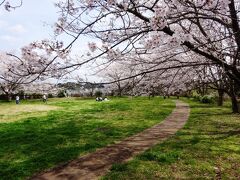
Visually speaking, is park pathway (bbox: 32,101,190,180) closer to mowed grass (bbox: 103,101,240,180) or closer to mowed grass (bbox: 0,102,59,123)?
mowed grass (bbox: 103,101,240,180)

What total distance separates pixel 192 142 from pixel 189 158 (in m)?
2.76

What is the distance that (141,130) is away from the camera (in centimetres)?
1599

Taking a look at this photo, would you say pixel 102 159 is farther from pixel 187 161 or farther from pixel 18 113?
pixel 18 113

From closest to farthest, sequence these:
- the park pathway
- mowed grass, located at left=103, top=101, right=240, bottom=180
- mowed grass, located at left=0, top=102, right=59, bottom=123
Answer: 1. the park pathway
2. mowed grass, located at left=103, top=101, right=240, bottom=180
3. mowed grass, located at left=0, top=102, right=59, bottom=123

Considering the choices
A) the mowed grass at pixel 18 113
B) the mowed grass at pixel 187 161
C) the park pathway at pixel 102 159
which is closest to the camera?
the park pathway at pixel 102 159

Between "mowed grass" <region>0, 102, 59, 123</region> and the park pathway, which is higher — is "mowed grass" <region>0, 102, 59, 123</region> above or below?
above

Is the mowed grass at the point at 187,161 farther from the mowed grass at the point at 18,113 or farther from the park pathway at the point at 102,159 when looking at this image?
the mowed grass at the point at 18,113

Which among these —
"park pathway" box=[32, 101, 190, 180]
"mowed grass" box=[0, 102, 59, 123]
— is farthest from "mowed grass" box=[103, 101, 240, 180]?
"mowed grass" box=[0, 102, 59, 123]

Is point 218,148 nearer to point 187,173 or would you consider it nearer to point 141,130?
point 187,173

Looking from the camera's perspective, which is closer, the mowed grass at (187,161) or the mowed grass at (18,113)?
the mowed grass at (187,161)

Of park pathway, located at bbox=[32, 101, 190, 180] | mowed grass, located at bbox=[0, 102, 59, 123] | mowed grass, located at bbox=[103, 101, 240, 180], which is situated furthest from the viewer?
mowed grass, located at bbox=[0, 102, 59, 123]

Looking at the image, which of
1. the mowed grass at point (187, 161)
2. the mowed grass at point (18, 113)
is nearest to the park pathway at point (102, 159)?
the mowed grass at point (187, 161)

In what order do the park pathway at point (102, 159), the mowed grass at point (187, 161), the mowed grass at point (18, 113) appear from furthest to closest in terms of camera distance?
the mowed grass at point (18, 113), the mowed grass at point (187, 161), the park pathway at point (102, 159)

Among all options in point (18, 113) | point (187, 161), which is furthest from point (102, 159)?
point (18, 113)
